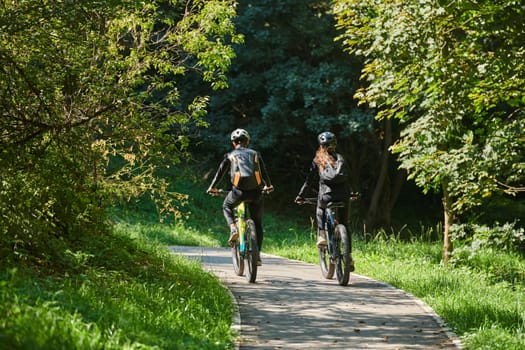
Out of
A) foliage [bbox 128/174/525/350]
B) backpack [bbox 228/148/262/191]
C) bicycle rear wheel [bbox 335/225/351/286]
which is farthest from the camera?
backpack [bbox 228/148/262/191]

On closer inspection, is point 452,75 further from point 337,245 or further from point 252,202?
point 252,202

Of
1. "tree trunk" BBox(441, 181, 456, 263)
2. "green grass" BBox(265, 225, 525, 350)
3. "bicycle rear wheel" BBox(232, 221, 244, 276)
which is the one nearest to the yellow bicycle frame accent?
"bicycle rear wheel" BBox(232, 221, 244, 276)

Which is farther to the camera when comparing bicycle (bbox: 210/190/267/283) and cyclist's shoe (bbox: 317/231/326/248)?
cyclist's shoe (bbox: 317/231/326/248)

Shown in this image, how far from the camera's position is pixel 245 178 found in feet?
34.4

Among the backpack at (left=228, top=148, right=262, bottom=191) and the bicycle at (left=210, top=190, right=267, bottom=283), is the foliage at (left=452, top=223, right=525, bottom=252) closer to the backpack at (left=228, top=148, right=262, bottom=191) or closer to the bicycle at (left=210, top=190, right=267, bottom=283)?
the bicycle at (left=210, top=190, right=267, bottom=283)

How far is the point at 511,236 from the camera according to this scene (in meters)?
12.7

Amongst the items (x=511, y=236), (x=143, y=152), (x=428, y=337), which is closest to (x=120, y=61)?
(x=143, y=152)

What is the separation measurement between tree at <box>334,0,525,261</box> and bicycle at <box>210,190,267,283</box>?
3407 millimetres

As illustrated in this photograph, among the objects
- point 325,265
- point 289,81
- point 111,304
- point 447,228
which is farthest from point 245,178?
point 289,81

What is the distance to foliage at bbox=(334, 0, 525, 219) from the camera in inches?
454

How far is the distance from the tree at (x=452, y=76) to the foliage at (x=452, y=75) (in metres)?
0.02

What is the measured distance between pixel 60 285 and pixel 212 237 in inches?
556

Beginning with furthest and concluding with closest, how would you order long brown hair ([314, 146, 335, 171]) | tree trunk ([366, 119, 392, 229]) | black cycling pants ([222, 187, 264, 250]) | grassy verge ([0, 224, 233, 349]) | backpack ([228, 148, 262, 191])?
tree trunk ([366, 119, 392, 229])
long brown hair ([314, 146, 335, 171])
black cycling pants ([222, 187, 264, 250])
backpack ([228, 148, 262, 191])
grassy verge ([0, 224, 233, 349])

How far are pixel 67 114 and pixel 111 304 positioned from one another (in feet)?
10.9
